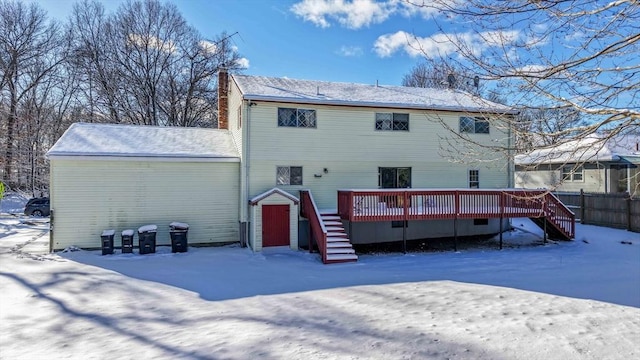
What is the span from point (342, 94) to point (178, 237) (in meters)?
8.43

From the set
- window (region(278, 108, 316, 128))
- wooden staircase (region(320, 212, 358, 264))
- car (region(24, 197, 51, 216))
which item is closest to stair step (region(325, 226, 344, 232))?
wooden staircase (region(320, 212, 358, 264))

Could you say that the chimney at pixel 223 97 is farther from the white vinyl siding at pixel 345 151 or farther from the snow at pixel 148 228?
the snow at pixel 148 228

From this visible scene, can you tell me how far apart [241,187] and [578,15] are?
1169 cm

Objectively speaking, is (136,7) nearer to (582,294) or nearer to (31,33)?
(31,33)

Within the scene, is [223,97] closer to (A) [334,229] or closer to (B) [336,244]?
(A) [334,229]

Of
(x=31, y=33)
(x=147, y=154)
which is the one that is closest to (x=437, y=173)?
(x=147, y=154)

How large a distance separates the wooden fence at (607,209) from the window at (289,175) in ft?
44.3

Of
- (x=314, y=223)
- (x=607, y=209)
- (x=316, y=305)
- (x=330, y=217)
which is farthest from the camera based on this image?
(x=607, y=209)

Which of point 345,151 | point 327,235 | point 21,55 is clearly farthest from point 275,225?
point 21,55

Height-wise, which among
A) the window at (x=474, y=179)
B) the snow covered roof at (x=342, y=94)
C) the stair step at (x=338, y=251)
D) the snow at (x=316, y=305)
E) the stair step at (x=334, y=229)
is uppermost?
the snow covered roof at (x=342, y=94)

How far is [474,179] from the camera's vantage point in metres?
16.4

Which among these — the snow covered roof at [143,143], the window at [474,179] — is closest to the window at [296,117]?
the snow covered roof at [143,143]

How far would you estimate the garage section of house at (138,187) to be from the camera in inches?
495

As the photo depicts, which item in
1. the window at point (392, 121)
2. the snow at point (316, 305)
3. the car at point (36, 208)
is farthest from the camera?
the car at point (36, 208)
